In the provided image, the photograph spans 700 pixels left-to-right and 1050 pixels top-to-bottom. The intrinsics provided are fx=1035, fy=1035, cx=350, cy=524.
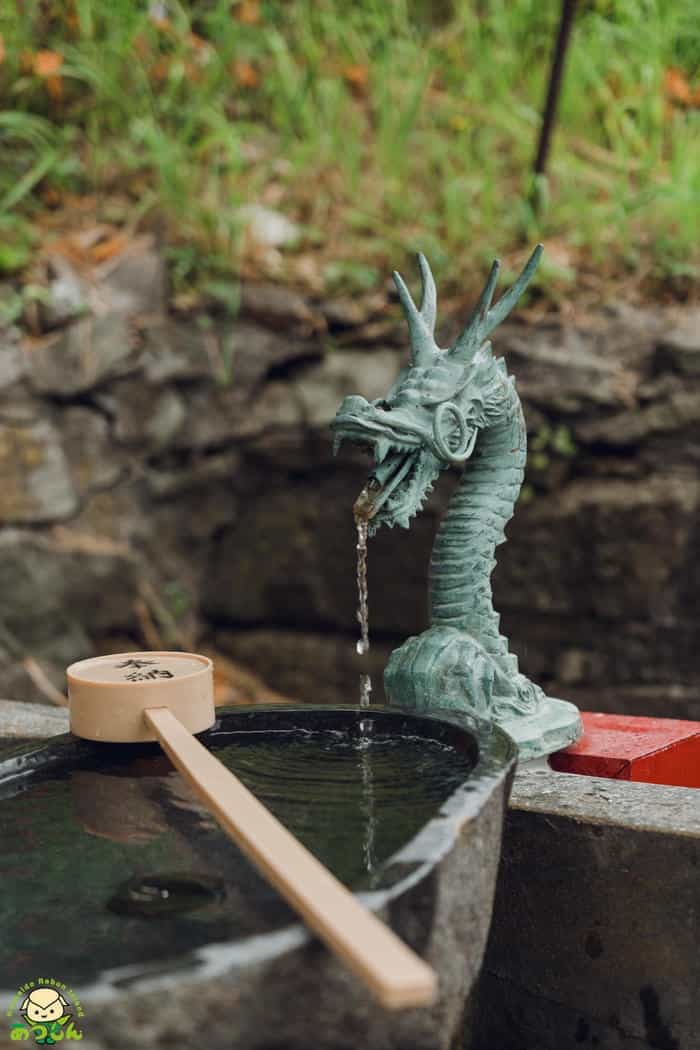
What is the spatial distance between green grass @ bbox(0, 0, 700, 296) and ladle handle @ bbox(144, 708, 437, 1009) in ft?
11.5

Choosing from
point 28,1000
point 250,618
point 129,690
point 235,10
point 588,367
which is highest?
point 235,10

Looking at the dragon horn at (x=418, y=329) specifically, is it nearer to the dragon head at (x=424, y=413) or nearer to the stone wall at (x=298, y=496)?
the dragon head at (x=424, y=413)

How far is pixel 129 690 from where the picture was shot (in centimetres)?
128

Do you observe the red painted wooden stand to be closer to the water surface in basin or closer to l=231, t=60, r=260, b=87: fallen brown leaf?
the water surface in basin

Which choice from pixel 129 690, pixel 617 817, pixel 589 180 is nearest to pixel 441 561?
pixel 617 817

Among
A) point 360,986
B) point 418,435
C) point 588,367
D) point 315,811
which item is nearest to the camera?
point 360,986

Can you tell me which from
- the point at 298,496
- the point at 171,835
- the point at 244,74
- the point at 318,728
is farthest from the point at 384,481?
the point at 244,74

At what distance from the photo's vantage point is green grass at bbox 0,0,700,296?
14.0ft

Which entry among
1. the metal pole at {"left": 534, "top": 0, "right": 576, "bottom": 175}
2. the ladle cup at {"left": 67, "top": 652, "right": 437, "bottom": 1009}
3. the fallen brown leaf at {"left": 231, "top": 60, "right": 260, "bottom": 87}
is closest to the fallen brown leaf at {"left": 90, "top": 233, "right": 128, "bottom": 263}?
the fallen brown leaf at {"left": 231, "top": 60, "right": 260, "bottom": 87}

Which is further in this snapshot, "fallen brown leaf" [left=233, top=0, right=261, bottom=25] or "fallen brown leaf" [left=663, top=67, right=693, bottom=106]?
"fallen brown leaf" [left=233, top=0, right=261, bottom=25]

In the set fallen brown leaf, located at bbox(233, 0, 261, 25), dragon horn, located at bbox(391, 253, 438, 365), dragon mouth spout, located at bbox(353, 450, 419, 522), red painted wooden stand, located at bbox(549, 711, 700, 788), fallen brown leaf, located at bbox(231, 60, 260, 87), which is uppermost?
fallen brown leaf, located at bbox(233, 0, 261, 25)

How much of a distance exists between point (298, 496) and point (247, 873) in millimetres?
3441

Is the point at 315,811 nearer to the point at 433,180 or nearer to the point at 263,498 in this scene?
the point at 263,498

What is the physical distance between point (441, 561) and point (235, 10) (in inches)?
158
